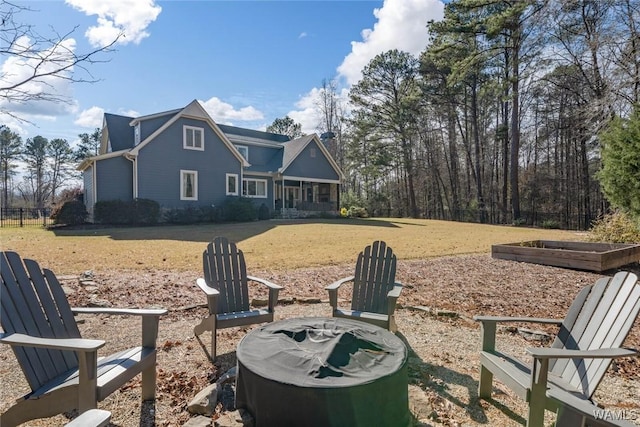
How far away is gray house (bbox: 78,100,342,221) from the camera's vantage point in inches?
655

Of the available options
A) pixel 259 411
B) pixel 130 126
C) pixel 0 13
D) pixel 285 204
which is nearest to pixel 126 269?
pixel 0 13

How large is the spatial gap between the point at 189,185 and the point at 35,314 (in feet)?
56.0

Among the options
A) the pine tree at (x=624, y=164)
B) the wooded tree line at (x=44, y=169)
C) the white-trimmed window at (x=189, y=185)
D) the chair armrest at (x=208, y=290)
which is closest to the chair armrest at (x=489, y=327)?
the chair armrest at (x=208, y=290)

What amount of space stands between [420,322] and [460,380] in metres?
1.36

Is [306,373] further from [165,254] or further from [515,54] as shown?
[515,54]

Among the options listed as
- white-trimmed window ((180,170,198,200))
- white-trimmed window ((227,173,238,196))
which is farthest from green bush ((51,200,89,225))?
white-trimmed window ((227,173,238,196))

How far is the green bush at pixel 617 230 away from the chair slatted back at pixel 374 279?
288 inches

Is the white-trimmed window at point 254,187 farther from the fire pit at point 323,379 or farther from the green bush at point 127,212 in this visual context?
the fire pit at point 323,379

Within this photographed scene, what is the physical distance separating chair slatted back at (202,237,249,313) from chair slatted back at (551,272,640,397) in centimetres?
270

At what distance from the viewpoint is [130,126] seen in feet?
62.8

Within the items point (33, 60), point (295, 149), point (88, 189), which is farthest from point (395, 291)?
point (295, 149)

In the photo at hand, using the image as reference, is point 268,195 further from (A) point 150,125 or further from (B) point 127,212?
(B) point 127,212

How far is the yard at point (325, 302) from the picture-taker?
252cm

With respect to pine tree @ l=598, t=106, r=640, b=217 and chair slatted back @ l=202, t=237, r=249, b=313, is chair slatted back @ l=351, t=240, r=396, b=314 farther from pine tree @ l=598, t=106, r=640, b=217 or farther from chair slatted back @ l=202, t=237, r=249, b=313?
pine tree @ l=598, t=106, r=640, b=217
